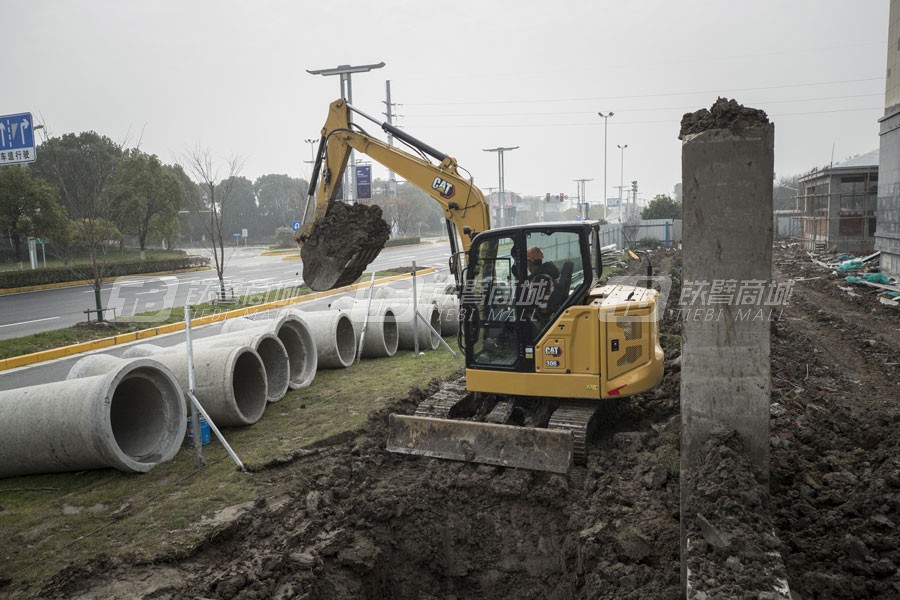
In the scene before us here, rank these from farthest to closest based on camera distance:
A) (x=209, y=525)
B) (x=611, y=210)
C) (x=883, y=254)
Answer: (x=611, y=210) → (x=883, y=254) → (x=209, y=525)

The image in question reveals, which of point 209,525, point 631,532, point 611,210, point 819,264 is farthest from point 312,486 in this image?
point 611,210

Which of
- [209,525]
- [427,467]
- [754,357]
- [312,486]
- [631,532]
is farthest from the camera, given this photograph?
[427,467]

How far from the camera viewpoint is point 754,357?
15.6 ft

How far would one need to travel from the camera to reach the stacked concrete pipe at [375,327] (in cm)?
1285

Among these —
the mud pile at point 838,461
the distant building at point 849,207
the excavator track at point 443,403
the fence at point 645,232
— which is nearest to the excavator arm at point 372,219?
the excavator track at point 443,403

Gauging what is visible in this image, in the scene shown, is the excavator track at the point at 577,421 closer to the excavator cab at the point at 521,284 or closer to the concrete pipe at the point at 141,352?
the excavator cab at the point at 521,284

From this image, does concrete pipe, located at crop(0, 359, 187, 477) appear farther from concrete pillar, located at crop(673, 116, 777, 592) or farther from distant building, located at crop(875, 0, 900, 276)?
distant building, located at crop(875, 0, 900, 276)

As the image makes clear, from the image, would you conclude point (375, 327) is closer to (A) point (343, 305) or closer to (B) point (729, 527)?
(A) point (343, 305)

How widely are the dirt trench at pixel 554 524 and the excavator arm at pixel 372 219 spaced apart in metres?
2.15

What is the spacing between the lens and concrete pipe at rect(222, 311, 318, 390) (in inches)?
423

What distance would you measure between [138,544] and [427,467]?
2.88m

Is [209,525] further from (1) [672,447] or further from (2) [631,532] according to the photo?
(1) [672,447]

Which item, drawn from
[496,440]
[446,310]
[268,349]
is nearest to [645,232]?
[446,310]

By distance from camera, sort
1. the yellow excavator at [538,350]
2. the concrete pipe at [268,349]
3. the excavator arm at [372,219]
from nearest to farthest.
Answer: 1. the yellow excavator at [538,350]
2. the excavator arm at [372,219]
3. the concrete pipe at [268,349]
